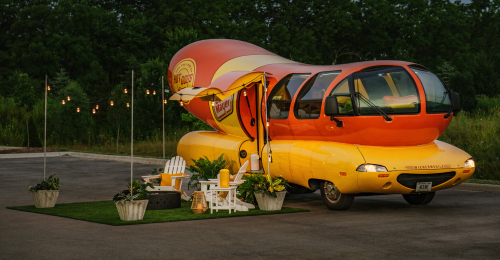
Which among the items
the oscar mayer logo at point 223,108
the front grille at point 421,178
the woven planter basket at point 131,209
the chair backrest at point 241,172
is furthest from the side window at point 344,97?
the woven planter basket at point 131,209

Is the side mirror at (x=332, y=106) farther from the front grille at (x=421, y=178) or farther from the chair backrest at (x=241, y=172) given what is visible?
the chair backrest at (x=241, y=172)

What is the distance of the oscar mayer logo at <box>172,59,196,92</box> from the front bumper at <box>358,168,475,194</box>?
21.8 feet

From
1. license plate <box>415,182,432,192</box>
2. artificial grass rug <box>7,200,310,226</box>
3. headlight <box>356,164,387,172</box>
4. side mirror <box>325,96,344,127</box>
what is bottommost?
artificial grass rug <box>7,200,310,226</box>

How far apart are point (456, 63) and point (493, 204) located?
5209 cm

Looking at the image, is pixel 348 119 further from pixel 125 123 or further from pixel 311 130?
pixel 125 123

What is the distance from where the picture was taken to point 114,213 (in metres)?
11.1

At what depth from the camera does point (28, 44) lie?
A: 217 feet

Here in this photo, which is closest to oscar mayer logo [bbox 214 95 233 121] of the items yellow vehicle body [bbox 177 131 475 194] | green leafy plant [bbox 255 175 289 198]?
yellow vehicle body [bbox 177 131 475 194]

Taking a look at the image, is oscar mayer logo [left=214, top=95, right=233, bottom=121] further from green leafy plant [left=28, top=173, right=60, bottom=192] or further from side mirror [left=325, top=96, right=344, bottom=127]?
green leafy plant [left=28, top=173, right=60, bottom=192]

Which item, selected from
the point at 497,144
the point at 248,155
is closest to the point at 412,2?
the point at 497,144

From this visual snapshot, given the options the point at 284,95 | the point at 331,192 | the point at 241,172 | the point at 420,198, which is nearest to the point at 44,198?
the point at 241,172

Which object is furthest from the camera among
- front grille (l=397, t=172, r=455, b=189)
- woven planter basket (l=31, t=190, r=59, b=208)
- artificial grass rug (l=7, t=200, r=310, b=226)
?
woven planter basket (l=31, t=190, r=59, b=208)

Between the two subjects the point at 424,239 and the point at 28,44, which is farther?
the point at 28,44

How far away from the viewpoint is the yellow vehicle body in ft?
35.1
